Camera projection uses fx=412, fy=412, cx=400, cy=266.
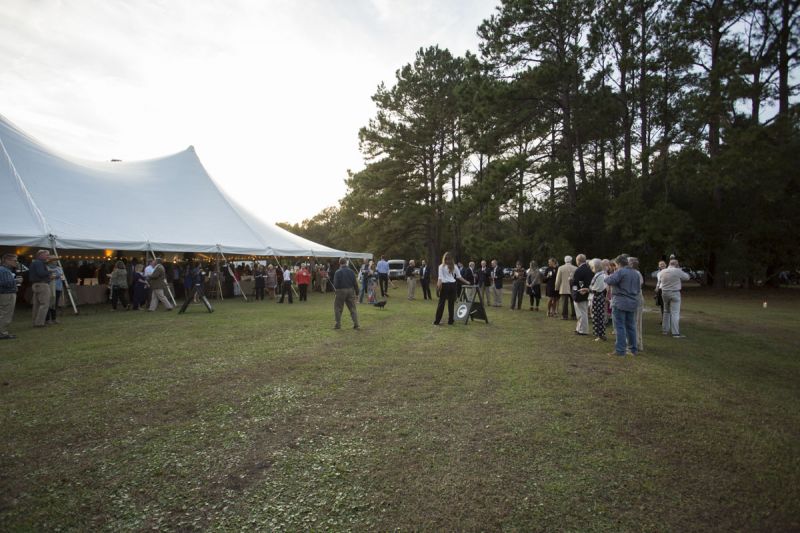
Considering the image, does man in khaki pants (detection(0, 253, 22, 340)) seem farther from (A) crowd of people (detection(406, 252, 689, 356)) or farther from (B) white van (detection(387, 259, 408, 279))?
(B) white van (detection(387, 259, 408, 279))

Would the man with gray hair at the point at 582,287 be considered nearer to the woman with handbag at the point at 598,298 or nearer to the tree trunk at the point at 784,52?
the woman with handbag at the point at 598,298

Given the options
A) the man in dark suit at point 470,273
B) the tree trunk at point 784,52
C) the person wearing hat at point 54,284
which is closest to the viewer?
the person wearing hat at point 54,284

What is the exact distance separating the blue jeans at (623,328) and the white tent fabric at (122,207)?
13.4 metres

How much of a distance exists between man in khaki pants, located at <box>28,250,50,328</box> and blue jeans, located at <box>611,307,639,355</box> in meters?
11.8

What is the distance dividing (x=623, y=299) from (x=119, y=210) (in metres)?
15.8

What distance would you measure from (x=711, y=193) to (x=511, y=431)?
1002 inches

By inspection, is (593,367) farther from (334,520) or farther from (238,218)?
(238,218)

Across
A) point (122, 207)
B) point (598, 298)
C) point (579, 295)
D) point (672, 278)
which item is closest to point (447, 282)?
point (579, 295)

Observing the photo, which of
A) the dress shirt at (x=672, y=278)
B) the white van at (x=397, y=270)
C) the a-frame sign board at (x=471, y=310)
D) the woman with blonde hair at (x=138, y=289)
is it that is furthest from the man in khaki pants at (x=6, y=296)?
the white van at (x=397, y=270)

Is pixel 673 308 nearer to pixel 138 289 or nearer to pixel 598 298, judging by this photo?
pixel 598 298

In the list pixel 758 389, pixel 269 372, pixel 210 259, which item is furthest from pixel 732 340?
pixel 210 259

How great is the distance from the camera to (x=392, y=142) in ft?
104

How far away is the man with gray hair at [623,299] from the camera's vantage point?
688cm

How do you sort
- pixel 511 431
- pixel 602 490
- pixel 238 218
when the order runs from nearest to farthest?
pixel 602 490, pixel 511 431, pixel 238 218
